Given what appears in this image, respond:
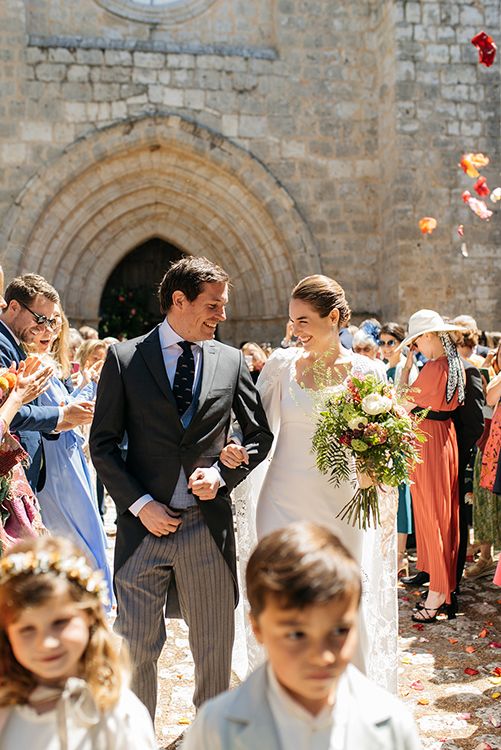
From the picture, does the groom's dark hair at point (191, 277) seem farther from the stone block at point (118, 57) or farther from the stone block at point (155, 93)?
the stone block at point (118, 57)

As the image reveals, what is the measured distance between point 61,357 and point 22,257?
301 inches

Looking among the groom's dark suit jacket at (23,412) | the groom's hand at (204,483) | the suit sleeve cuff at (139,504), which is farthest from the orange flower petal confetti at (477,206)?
the suit sleeve cuff at (139,504)

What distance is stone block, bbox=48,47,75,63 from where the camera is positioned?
38.6ft

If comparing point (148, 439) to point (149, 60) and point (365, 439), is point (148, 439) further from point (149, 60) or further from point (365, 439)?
point (149, 60)

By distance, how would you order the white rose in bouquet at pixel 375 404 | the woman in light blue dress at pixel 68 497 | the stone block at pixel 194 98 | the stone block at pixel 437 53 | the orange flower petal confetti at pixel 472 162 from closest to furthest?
the white rose in bouquet at pixel 375 404
the woman in light blue dress at pixel 68 497
the orange flower petal confetti at pixel 472 162
the stone block at pixel 437 53
the stone block at pixel 194 98

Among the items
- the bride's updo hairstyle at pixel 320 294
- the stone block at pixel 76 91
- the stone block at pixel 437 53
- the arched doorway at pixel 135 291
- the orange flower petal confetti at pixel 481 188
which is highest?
the stone block at pixel 437 53

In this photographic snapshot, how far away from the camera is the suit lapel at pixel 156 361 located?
10.0 feet

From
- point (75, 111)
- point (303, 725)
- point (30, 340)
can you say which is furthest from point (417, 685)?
point (75, 111)

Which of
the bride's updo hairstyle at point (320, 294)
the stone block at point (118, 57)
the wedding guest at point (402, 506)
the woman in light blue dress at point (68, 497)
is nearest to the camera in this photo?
the bride's updo hairstyle at point (320, 294)

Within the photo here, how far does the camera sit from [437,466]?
5453mm

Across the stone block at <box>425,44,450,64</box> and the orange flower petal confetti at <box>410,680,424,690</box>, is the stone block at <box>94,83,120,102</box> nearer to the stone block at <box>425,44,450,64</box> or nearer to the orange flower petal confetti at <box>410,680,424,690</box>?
the stone block at <box>425,44,450,64</box>

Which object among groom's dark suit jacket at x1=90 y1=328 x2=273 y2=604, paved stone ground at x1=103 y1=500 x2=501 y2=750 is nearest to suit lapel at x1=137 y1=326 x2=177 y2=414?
groom's dark suit jacket at x1=90 y1=328 x2=273 y2=604

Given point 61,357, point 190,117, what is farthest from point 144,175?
point 61,357

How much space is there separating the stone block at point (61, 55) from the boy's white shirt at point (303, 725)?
11741 millimetres
